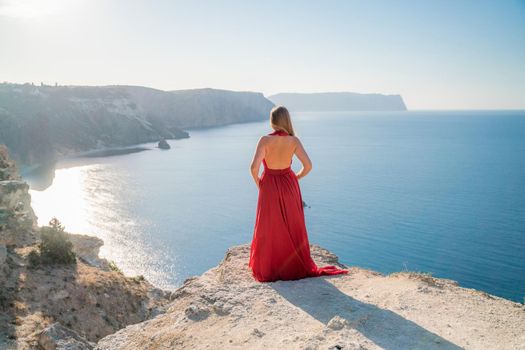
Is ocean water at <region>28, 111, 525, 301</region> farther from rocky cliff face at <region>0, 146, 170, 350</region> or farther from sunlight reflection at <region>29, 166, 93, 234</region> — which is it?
rocky cliff face at <region>0, 146, 170, 350</region>

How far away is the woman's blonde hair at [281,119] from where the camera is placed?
7.45 meters

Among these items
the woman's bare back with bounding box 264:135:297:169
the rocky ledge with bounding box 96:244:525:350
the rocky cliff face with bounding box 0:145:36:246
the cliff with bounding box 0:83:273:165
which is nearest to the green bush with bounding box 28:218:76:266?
the rocky cliff face with bounding box 0:145:36:246

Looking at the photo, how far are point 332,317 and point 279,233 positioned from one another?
2020mm

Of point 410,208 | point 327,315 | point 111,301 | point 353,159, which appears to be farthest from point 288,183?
point 353,159

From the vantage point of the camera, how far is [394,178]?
74500mm

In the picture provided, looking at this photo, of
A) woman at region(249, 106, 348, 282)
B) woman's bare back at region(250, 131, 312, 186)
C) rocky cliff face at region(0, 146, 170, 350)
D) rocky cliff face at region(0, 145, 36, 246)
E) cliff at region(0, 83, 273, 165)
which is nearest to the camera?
woman's bare back at region(250, 131, 312, 186)

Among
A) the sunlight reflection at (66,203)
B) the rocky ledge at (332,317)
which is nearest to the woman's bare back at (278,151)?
the rocky ledge at (332,317)

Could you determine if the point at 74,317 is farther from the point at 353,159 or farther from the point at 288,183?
the point at 353,159

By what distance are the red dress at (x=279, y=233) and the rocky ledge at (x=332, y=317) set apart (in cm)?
23

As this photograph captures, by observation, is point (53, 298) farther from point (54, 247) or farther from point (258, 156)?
point (258, 156)

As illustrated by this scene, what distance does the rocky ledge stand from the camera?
5.68 m

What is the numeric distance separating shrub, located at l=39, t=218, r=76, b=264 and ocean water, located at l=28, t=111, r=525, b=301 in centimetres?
2585

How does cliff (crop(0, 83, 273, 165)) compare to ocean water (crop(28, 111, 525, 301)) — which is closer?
ocean water (crop(28, 111, 525, 301))

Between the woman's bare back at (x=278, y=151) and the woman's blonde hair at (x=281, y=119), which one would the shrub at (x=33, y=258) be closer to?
the woman's bare back at (x=278, y=151)
